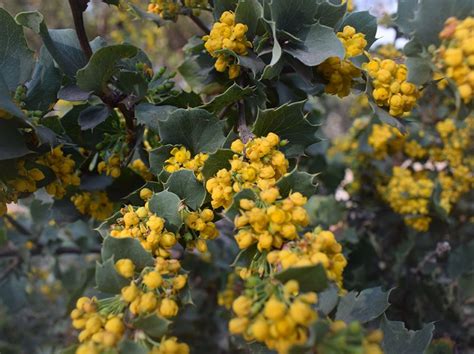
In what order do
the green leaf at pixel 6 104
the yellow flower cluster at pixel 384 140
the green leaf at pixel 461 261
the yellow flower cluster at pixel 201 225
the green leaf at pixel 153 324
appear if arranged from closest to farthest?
the green leaf at pixel 153 324 < the green leaf at pixel 6 104 < the yellow flower cluster at pixel 201 225 < the green leaf at pixel 461 261 < the yellow flower cluster at pixel 384 140

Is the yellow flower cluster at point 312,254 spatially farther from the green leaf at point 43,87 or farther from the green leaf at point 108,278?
the green leaf at point 43,87

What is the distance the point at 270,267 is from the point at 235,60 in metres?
0.68

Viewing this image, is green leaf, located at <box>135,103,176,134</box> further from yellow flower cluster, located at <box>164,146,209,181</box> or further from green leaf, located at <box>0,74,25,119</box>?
green leaf, located at <box>0,74,25,119</box>

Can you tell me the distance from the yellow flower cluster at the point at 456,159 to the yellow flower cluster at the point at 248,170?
54.7 inches

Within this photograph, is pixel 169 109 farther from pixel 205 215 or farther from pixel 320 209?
pixel 320 209

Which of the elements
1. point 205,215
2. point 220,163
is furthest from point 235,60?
point 205,215

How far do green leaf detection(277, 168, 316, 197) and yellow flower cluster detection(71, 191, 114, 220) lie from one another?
2.52 ft

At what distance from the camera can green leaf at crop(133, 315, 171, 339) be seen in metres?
0.92

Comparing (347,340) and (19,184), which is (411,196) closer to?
(347,340)

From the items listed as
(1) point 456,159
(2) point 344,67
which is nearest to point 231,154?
(2) point 344,67

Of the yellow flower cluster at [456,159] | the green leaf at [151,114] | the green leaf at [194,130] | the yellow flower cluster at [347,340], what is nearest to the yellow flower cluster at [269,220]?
the yellow flower cluster at [347,340]

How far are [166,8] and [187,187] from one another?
79cm

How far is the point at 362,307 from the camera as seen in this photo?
1.22 meters

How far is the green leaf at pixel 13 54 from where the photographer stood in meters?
1.20
